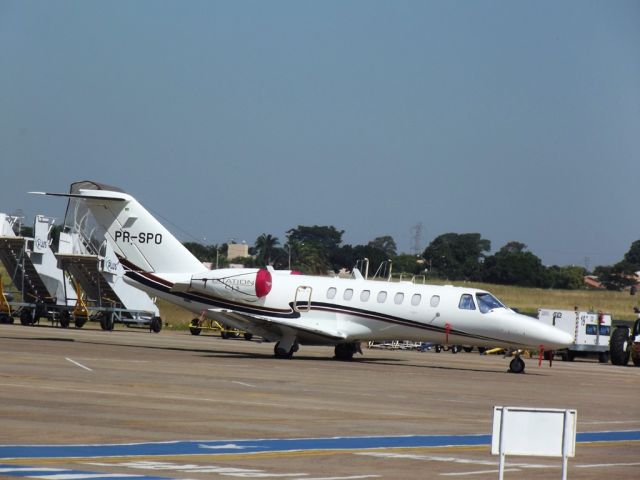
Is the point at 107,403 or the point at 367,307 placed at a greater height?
the point at 367,307

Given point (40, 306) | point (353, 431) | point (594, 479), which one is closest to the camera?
point (594, 479)

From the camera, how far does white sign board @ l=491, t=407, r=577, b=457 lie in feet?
34.7

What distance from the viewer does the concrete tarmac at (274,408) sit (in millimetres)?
13273

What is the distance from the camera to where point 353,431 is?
17.0 meters

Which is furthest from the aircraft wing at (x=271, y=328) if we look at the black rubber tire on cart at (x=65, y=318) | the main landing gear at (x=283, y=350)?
the black rubber tire on cart at (x=65, y=318)

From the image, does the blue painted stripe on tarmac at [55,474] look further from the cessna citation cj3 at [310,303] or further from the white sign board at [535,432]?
the cessna citation cj3 at [310,303]

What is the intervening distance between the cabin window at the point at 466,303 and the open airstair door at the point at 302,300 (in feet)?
15.5

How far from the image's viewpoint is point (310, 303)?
1451 inches

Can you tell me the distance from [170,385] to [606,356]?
31.5m

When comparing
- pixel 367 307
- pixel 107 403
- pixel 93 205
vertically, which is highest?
pixel 93 205

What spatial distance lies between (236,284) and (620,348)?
57.9ft

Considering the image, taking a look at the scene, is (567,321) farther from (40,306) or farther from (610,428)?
(610,428)

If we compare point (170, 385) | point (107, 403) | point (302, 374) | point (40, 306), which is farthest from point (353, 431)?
point (40, 306)

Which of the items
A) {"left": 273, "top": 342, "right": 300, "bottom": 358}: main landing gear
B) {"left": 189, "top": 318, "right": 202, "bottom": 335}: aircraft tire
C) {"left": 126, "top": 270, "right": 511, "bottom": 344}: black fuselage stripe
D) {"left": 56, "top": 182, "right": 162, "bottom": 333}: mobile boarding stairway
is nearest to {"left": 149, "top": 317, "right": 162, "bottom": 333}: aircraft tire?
A: {"left": 56, "top": 182, "right": 162, "bottom": 333}: mobile boarding stairway
